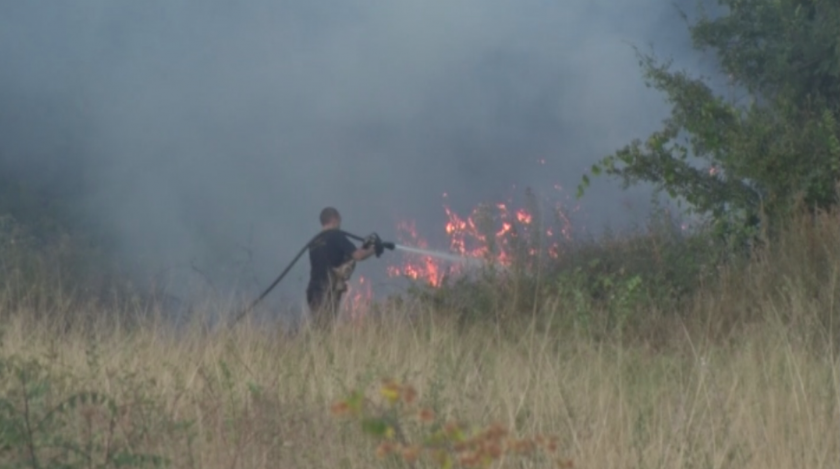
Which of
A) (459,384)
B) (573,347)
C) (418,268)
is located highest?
(418,268)

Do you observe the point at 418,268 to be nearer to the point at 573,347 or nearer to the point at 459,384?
the point at 573,347

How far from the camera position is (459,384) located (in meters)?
7.18

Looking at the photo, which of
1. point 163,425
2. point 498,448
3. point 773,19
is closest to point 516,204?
point 773,19

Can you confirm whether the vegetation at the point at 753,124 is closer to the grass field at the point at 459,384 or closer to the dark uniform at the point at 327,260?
the grass field at the point at 459,384

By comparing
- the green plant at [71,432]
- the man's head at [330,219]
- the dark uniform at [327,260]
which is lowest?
the green plant at [71,432]

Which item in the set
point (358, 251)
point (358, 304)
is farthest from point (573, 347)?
point (358, 251)

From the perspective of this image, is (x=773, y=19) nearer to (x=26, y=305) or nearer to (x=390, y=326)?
(x=390, y=326)

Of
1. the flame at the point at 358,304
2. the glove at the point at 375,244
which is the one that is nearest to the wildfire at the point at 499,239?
the glove at the point at 375,244

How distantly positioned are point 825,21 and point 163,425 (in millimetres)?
9371

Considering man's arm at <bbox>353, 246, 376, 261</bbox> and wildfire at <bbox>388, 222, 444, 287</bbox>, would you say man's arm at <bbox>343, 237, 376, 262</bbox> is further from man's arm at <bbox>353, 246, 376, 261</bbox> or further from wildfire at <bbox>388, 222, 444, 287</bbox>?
wildfire at <bbox>388, 222, 444, 287</bbox>

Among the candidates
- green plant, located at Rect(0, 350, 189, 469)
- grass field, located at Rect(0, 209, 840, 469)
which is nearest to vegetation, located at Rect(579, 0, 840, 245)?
grass field, located at Rect(0, 209, 840, 469)

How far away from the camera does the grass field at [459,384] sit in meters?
5.59

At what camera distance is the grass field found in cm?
559

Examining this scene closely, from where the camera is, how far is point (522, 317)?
10.7 m
